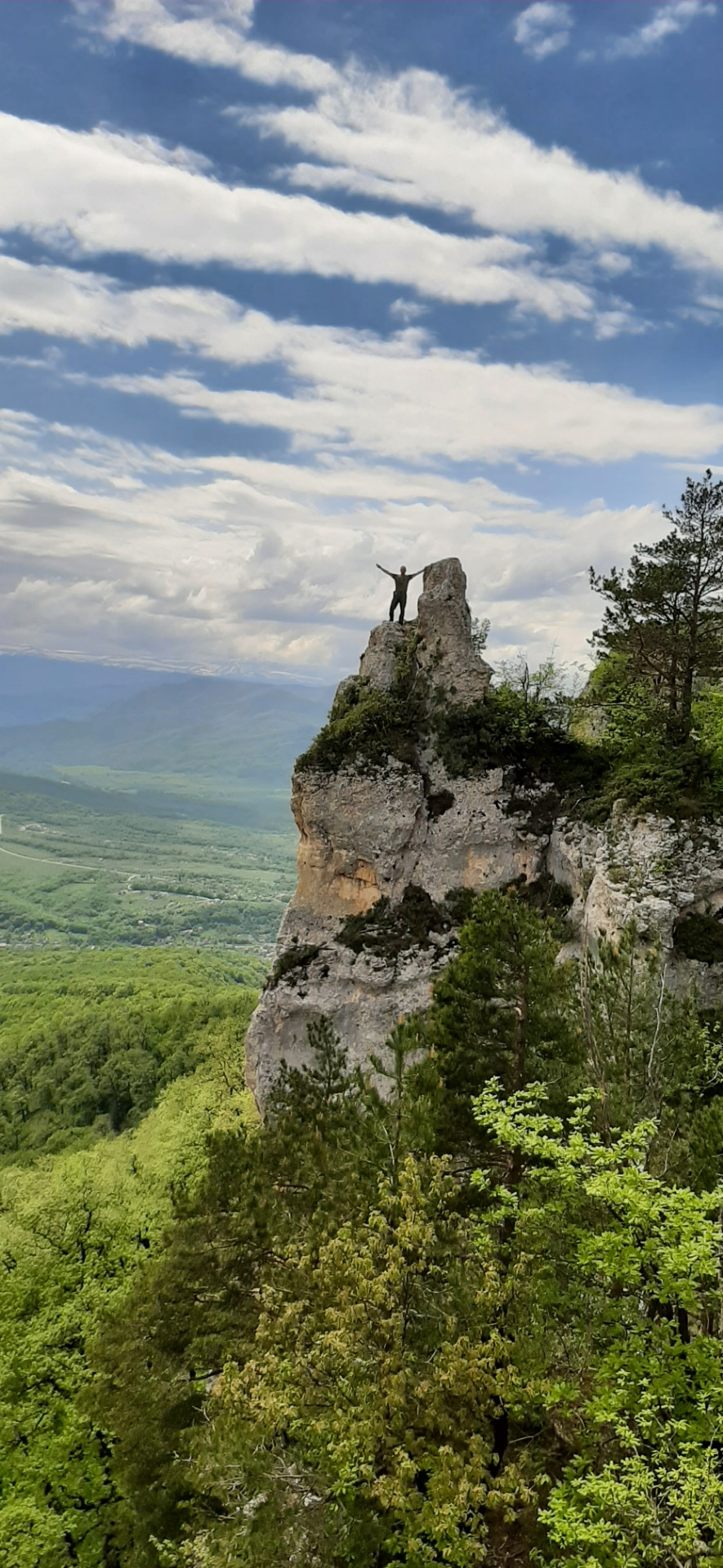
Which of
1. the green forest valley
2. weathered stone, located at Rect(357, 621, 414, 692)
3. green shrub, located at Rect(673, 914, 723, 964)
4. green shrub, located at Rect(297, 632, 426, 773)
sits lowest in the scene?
the green forest valley

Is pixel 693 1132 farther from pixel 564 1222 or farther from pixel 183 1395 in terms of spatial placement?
pixel 183 1395

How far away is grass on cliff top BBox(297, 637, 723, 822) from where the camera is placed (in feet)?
70.0

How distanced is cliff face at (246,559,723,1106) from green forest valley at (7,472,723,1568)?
0.24 meters

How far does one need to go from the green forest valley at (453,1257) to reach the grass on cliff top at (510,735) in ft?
0.32

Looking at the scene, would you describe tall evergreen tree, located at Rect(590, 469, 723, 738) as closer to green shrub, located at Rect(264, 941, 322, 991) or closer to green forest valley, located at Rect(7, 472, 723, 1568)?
green forest valley, located at Rect(7, 472, 723, 1568)

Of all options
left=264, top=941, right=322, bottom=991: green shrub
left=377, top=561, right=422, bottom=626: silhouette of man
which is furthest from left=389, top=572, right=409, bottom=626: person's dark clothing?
left=264, top=941, right=322, bottom=991: green shrub

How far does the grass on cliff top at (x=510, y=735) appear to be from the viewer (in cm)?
2133

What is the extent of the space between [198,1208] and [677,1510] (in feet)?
30.2

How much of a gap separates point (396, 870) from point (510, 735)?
5.15 meters

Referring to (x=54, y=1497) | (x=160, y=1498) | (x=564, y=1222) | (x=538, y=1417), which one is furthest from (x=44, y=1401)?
(x=564, y=1222)

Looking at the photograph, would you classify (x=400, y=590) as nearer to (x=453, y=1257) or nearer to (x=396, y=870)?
(x=396, y=870)

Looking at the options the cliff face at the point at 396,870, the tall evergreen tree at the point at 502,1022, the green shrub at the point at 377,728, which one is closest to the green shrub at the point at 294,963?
the cliff face at the point at 396,870

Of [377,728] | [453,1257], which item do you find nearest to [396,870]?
[377,728]

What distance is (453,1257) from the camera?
34.5 ft
